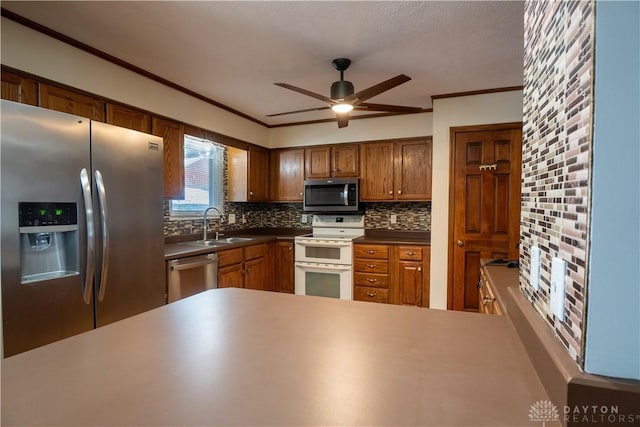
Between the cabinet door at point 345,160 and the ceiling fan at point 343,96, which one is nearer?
Result: the ceiling fan at point 343,96

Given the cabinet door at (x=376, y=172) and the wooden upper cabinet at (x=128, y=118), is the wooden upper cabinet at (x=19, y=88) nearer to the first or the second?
the wooden upper cabinet at (x=128, y=118)

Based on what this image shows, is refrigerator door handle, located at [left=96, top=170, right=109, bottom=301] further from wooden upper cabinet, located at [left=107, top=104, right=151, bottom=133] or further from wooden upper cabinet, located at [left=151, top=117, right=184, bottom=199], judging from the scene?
wooden upper cabinet, located at [left=151, top=117, right=184, bottom=199]

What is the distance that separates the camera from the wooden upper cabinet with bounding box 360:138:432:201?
12.4 feet

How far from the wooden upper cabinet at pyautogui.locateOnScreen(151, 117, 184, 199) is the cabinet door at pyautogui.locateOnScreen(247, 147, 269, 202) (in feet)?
3.71

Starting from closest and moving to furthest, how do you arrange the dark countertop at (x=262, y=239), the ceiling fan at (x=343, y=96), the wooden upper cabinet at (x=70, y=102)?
1. the wooden upper cabinet at (x=70, y=102)
2. the ceiling fan at (x=343, y=96)
3. the dark countertop at (x=262, y=239)

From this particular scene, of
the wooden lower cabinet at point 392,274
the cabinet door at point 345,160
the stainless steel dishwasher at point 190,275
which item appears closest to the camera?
the stainless steel dishwasher at point 190,275

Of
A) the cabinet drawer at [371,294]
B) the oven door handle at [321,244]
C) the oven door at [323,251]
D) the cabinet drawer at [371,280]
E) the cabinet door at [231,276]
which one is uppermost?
the oven door handle at [321,244]

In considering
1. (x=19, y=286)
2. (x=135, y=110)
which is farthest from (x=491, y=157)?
(x=19, y=286)

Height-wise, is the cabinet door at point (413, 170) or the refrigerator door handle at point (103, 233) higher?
the cabinet door at point (413, 170)

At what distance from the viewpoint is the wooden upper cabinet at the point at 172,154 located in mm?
2953

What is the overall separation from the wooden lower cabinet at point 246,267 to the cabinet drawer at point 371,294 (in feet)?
3.71

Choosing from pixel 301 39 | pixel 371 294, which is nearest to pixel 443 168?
pixel 371 294

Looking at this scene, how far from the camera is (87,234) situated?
5.73 feet

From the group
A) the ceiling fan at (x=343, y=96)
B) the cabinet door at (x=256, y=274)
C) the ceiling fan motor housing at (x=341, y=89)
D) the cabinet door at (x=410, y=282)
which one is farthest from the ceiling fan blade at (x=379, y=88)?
the cabinet door at (x=256, y=274)
